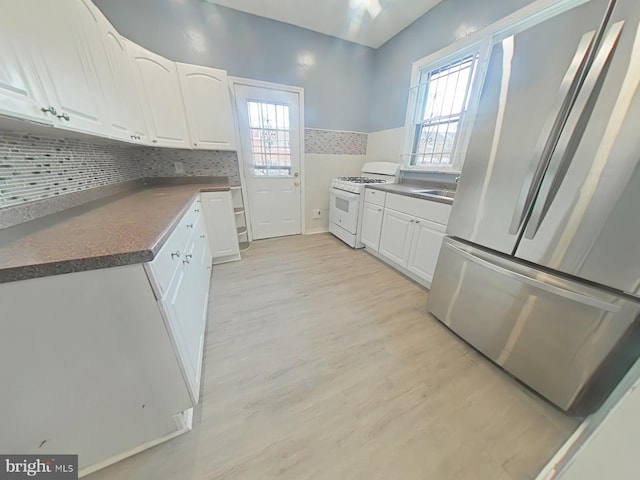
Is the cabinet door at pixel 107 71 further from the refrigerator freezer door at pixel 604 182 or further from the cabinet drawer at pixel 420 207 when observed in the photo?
the refrigerator freezer door at pixel 604 182

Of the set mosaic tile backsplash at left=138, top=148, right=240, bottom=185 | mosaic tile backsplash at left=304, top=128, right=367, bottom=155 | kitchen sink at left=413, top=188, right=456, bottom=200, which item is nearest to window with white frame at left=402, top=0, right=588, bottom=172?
kitchen sink at left=413, top=188, right=456, bottom=200

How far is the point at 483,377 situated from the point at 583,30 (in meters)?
1.73

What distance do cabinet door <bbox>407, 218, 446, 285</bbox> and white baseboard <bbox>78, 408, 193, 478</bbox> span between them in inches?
76.8

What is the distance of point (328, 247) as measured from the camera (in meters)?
2.98

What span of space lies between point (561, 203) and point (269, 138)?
288cm

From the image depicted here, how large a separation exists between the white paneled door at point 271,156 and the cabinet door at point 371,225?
1129mm

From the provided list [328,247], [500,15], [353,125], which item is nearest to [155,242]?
[328,247]

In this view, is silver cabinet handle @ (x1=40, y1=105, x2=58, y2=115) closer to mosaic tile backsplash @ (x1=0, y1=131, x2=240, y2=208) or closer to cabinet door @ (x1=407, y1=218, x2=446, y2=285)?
mosaic tile backsplash @ (x1=0, y1=131, x2=240, y2=208)

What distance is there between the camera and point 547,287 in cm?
101

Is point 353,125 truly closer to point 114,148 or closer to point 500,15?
point 500,15

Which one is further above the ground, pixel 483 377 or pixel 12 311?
pixel 12 311

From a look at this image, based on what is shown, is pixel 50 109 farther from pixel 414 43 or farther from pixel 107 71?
pixel 414 43

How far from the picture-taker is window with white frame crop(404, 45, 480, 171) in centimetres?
208
